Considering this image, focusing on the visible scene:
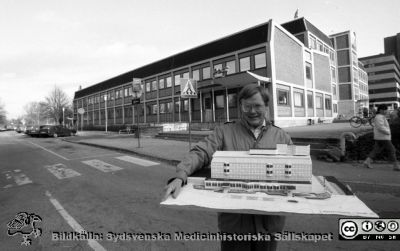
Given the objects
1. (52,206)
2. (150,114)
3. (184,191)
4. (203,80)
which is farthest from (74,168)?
(150,114)

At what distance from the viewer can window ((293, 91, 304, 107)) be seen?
25.3 metres

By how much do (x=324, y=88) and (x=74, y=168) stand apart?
103 ft

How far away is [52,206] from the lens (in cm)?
486

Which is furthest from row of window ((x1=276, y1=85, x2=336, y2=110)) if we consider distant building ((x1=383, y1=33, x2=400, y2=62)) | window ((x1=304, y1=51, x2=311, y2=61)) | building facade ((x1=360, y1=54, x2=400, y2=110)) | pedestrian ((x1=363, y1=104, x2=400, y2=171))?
distant building ((x1=383, y1=33, x2=400, y2=62))

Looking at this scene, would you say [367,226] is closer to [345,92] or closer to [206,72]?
[206,72]

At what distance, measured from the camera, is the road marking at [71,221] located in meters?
3.29

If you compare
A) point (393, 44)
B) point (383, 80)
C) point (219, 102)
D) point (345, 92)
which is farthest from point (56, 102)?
point (393, 44)

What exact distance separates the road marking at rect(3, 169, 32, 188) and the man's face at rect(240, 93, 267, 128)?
7043 millimetres

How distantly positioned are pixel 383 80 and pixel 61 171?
357 feet

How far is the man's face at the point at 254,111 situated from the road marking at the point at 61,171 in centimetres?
698

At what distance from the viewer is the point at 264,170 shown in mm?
1972

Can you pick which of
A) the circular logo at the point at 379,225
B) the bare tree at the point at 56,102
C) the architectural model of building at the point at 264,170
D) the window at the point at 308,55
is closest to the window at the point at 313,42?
the window at the point at 308,55

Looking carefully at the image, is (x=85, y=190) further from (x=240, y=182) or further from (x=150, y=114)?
(x=150, y=114)

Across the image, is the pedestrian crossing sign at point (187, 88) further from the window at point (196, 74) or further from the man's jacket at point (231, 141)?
the window at point (196, 74)
